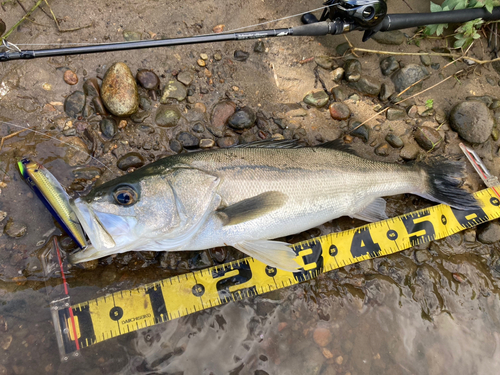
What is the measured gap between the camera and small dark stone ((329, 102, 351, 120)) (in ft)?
9.86

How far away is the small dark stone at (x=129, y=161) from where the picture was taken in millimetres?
2596

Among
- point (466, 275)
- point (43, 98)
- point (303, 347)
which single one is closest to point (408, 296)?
point (466, 275)

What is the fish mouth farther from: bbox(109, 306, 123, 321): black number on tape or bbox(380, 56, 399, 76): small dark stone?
bbox(380, 56, 399, 76): small dark stone

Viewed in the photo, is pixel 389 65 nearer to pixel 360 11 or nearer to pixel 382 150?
pixel 360 11

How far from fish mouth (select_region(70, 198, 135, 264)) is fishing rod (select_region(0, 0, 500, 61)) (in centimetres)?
123

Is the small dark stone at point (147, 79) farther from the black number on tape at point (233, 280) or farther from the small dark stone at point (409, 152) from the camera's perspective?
the small dark stone at point (409, 152)

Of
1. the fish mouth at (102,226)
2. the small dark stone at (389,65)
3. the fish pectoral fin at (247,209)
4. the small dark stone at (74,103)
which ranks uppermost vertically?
the small dark stone at (74,103)

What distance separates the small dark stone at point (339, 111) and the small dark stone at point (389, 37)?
91cm

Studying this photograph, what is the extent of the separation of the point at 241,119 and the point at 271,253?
1342mm

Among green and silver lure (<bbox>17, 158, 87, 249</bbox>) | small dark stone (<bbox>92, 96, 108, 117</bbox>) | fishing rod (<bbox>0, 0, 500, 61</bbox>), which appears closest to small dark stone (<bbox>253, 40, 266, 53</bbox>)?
fishing rod (<bbox>0, 0, 500, 61</bbox>)

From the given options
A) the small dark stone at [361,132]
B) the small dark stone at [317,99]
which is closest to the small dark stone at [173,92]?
the small dark stone at [317,99]

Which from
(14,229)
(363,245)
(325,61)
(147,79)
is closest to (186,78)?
(147,79)

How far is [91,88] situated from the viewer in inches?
103

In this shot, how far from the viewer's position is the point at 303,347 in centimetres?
249
